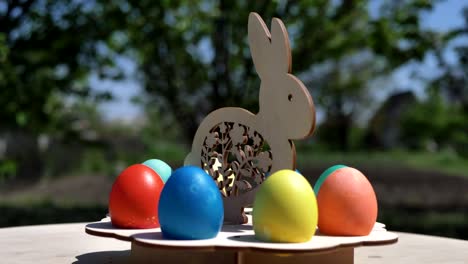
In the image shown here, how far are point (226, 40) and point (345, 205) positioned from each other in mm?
8250

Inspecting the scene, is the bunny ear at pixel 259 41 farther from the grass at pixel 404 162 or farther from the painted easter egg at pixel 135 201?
the grass at pixel 404 162

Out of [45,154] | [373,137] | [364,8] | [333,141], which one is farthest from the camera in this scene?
[333,141]

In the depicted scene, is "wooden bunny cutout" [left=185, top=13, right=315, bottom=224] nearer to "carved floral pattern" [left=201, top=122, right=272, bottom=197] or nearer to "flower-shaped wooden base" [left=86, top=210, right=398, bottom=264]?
"carved floral pattern" [left=201, top=122, right=272, bottom=197]

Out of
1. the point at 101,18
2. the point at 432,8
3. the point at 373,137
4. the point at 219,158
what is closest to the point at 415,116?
the point at 373,137

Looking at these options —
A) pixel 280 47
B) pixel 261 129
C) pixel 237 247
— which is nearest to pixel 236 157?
pixel 261 129

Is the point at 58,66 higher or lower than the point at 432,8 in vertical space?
lower

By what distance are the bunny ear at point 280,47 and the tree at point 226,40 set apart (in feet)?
21.1

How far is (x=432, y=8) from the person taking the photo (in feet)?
46.8

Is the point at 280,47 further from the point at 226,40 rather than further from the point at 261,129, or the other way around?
the point at 226,40

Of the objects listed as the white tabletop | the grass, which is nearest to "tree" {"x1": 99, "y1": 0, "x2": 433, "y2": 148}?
the white tabletop

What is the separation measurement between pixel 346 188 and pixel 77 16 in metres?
9.23

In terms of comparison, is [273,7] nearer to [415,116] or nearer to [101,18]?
[101,18]

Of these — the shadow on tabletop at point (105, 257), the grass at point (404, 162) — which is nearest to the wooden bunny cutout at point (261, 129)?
the shadow on tabletop at point (105, 257)

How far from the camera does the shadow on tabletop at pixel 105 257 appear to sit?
777 cm
